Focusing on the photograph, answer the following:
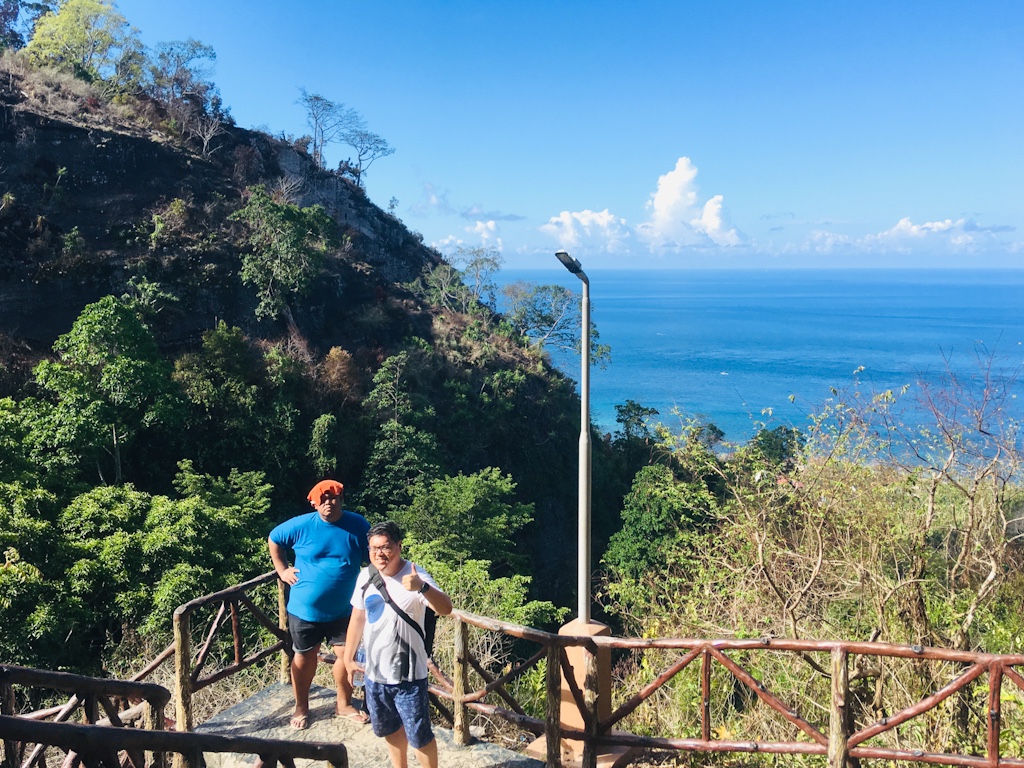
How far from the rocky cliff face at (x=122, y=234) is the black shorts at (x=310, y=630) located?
22.5 meters

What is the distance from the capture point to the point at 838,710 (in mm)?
3773

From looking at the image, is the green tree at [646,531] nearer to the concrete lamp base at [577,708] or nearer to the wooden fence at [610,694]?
the wooden fence at [610,694]

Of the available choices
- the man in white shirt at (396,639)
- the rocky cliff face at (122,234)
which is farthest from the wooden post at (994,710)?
the rocky cliff face at (122,234)

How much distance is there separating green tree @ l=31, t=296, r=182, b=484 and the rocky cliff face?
6.91m

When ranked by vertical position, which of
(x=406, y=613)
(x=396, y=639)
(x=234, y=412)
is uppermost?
(x=234, y=412)

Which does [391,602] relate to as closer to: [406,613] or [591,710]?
[406,613]

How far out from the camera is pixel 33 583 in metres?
9.57

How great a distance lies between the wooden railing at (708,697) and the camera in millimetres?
3555

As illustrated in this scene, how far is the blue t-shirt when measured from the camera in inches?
172

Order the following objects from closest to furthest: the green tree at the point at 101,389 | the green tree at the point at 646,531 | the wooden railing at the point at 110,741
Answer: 1. the wooden railing at the point at 110,741
2. the green tree at the point at 101,389
3. the green tree at the point at 646,531

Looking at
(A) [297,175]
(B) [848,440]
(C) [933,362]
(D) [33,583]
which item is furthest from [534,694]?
(C) [933,362]

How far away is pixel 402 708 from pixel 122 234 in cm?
2764

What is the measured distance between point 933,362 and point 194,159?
236 feet

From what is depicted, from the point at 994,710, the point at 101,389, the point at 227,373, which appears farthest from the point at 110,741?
the point at 227,373
